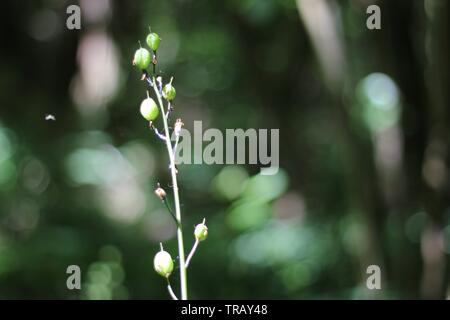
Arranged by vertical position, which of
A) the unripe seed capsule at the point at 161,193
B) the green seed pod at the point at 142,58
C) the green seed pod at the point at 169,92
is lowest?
the unripe seed capsule at the point at 161,193

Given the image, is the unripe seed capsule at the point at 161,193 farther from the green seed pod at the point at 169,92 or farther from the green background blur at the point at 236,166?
the green background blur at the point at 236,166

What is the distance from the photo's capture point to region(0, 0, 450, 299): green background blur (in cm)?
209

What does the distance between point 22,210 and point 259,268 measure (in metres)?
1.13

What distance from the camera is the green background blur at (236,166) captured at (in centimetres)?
209

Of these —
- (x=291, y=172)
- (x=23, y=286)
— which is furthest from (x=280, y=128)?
(x=23, y=286)

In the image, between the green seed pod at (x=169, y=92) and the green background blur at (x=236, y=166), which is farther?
the green background blur at (x=236, y=166)

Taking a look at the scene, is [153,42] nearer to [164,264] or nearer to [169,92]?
[169,92]

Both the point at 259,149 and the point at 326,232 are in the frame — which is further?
the point at 326,232

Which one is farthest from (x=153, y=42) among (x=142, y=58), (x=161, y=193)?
(x=161, y=193)

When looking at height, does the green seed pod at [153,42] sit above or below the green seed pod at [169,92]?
above

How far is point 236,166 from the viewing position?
3.26m

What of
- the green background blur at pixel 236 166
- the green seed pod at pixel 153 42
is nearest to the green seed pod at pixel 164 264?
the green seed pod at pixel 153 42
